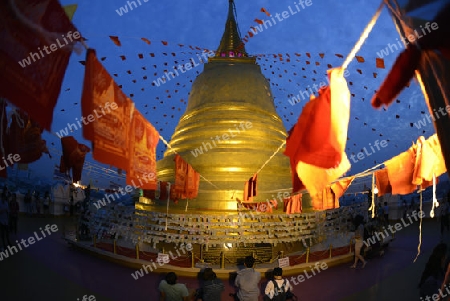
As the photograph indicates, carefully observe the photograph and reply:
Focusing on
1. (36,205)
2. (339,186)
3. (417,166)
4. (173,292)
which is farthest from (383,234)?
(36,205)

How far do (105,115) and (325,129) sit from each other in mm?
3108

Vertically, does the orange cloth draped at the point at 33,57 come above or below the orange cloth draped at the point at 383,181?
above

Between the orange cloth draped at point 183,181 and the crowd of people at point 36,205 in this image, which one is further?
the crowd of people at point 36,205

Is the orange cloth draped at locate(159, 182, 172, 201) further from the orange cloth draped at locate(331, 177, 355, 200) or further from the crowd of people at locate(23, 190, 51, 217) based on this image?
the crowd of people at locate(23, 190, 51, 217)

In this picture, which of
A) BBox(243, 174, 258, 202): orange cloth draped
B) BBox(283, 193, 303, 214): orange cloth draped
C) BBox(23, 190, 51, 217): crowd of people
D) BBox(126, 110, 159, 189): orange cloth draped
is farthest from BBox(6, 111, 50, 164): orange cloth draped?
BBox(23, 190, 51, 217): crowd of people

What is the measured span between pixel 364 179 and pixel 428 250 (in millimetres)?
3201

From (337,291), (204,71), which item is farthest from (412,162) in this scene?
(204,71)

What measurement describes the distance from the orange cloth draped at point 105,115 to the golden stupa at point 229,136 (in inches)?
195

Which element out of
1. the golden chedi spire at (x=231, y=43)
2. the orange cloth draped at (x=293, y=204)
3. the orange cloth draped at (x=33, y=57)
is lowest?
the orange cloth draped at (x=293, y=204)

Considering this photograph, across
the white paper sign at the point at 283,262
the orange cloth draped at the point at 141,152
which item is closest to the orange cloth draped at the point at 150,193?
the orange cloth draped at the point at 141,152

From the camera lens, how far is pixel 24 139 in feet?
21.0

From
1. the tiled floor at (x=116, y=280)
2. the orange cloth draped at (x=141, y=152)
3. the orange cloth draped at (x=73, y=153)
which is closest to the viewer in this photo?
the orange cloth draped at (x=141, y=152)

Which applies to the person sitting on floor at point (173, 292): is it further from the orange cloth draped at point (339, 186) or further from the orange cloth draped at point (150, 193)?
the orange cloth draped at point (150, 193)

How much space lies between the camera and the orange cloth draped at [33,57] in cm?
307
